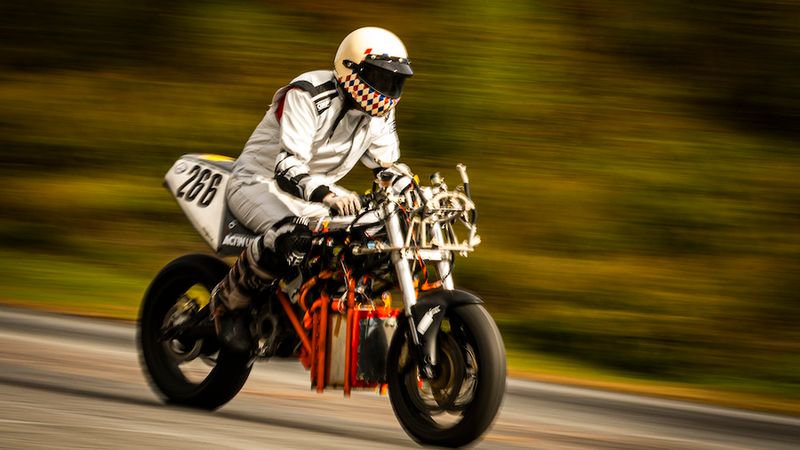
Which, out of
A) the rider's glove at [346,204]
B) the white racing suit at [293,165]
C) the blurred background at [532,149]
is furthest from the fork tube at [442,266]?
the blurred background at [532,149]

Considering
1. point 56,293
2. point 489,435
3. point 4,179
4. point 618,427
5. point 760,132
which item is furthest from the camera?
point 4,179

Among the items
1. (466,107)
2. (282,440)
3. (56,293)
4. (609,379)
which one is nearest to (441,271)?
(282,440)

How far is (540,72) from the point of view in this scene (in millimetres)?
13539

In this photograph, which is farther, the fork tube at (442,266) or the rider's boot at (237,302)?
the rider's boot at (237,302)

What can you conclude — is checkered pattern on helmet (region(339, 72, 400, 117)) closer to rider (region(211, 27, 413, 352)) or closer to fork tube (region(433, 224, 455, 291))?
rider (region(211, 27, 413, 352))

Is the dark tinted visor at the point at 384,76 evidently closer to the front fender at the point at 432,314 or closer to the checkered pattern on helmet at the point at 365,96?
the checkered pattern on helmet at the point at 365,96

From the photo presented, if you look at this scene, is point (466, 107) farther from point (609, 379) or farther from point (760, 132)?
point (609, 379)

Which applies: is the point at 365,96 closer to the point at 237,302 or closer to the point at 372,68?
the point at 372,68

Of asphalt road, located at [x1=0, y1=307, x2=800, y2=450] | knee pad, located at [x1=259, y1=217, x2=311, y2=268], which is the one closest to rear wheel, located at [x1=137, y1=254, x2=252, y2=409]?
asphalt road, located at [x1=0, y1=307, x2=800, y2=450]

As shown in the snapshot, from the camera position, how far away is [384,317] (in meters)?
5.95

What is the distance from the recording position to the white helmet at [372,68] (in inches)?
242

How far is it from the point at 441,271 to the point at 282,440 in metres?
1.03

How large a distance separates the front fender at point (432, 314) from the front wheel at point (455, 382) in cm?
4

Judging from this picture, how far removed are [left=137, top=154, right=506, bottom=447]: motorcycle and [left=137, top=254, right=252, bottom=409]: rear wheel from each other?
0.4 inches
